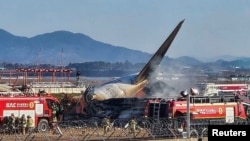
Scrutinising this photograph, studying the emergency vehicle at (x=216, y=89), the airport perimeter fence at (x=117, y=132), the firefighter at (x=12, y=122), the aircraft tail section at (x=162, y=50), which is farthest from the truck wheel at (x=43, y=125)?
the aircraft tail section at (x=162, y=50)

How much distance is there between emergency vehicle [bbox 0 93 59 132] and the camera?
46.2m

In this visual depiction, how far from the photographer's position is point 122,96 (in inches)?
2505

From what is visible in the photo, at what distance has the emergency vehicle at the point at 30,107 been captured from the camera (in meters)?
46.2

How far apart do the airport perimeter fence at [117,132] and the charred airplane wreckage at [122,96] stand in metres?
6.78

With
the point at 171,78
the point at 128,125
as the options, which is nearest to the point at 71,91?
the point at 171,78

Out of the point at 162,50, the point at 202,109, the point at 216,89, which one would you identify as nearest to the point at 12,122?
the point at 202,109

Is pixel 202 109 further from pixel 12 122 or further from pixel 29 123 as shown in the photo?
pixel 12 122

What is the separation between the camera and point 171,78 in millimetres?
77375

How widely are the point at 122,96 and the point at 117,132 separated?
24438 mm

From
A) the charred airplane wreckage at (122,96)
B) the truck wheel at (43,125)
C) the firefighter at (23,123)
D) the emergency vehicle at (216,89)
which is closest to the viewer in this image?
the firefighter at (23,123)

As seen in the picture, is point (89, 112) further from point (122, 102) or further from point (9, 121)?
point (9, 121)

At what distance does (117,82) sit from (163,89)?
4.99m

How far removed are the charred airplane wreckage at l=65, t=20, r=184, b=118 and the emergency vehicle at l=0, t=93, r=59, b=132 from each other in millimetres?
7080

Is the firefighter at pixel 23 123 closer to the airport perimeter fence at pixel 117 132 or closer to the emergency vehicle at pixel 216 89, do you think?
the airport perimeter fence at pixel 117 132
